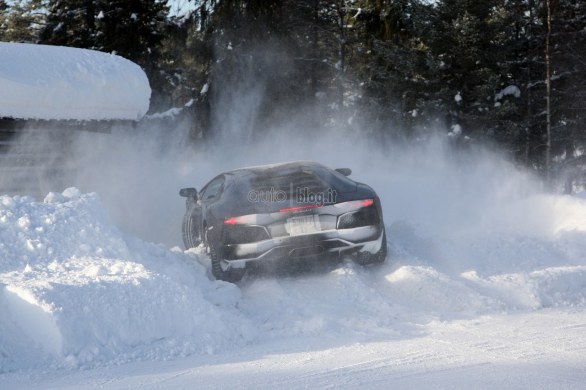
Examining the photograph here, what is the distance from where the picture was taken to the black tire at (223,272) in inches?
300

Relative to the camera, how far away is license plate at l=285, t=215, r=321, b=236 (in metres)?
7.49

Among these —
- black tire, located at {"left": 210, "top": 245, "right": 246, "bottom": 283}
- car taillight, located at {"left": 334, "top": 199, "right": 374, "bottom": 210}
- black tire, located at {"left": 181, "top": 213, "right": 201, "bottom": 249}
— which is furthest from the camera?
black tire, located at {"left": 181, "top": 213, "right": 201, "bottom": 249}

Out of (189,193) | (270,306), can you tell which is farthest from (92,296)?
(189,193)

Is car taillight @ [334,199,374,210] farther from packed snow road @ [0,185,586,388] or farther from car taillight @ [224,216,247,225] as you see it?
car taillight @ [224,216,247,225]

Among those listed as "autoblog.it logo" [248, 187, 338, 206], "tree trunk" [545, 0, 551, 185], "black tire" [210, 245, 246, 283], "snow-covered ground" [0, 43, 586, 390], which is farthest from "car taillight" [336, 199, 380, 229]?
"tree trunk" [545, 0, 551, 185]

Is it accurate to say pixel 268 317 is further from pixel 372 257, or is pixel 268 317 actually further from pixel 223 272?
pixel 372 257

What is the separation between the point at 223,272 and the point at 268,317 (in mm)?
1333

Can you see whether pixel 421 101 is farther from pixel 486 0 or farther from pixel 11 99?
pixel 11 99

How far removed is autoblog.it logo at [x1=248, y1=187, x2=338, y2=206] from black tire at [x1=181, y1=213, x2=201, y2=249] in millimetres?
1775

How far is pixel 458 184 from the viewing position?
1638 cm

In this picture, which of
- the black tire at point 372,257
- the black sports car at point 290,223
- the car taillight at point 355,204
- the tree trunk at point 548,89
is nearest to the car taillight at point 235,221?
the black sports car at point 290,223

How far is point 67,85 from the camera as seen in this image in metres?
11.5

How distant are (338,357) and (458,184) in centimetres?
1183

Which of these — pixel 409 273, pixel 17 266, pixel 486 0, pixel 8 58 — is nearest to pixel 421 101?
pixel 486 0
